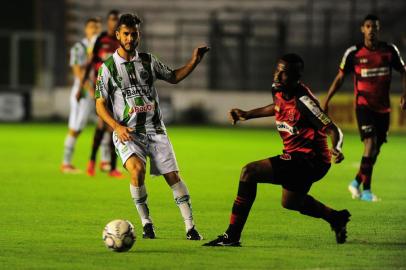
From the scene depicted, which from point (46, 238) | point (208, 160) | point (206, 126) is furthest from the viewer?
point (206, 126)

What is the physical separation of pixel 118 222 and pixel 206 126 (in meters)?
20.2

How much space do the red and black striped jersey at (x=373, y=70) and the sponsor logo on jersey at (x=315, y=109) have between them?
4321 millimetres

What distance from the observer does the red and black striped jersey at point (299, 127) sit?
9.30 m

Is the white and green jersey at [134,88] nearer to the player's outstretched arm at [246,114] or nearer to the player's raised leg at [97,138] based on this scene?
the player's outstretched arm at [246,114]

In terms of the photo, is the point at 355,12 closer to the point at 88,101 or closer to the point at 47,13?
the point at 47,13

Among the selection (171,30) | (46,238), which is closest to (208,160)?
(46,238)

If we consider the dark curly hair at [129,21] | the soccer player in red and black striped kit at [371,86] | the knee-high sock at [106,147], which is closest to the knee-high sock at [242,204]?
the dark curly hair at [129,21]

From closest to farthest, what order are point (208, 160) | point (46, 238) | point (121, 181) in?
point (46, 238)
point (121, 181)
point (208, 160)

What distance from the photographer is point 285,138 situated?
31.1 ft

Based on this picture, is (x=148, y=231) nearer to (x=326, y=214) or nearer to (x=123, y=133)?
(x=123, y=133)

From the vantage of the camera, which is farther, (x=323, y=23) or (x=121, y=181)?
(x=323, y=23)

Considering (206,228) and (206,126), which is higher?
(206,228)

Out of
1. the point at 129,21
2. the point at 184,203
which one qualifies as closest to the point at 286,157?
the point at 184,203

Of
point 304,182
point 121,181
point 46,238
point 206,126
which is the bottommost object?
point 206,126
